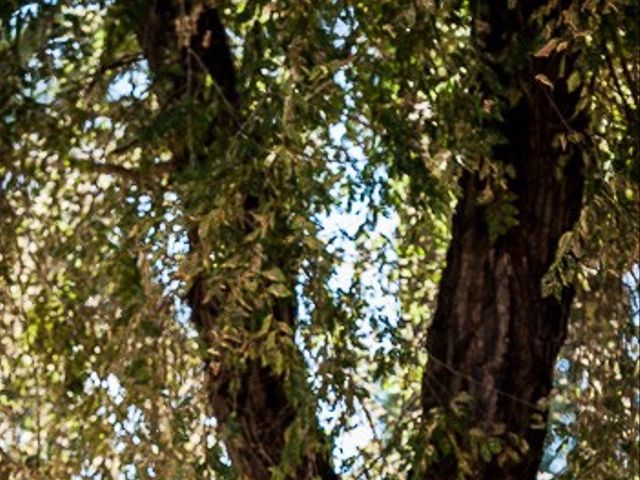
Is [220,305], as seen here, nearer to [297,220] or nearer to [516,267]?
[297,220]

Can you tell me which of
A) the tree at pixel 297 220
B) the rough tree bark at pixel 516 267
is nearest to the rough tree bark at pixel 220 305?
the tree at pixel 297 220

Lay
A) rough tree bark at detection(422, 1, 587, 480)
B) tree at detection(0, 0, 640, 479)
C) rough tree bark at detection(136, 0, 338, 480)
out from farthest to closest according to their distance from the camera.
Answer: rough tree bark at detection(422, 1, 587, 480) → rough tree bark at detection(136, 0, 338, 480) → tree at detection(0, 0, 640, 479)

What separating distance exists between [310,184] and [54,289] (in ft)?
3.75

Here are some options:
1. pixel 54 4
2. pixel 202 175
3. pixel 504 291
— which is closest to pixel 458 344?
pixel 504 291

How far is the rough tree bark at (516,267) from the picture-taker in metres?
5.35

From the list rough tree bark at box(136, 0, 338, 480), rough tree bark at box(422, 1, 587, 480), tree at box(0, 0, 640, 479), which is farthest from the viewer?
rough tree bark at box(422, 1, 587, 480)

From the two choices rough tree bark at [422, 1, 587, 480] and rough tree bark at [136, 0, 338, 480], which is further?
rough tree bark at [422, 1, 587, 480]

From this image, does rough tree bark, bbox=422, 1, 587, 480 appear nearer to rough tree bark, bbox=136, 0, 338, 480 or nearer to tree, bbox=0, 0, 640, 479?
tree, bbox=0, 0, 640, 479

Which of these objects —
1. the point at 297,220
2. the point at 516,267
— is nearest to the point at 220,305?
the point at 297,220

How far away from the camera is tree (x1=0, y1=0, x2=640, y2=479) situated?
16.0ft

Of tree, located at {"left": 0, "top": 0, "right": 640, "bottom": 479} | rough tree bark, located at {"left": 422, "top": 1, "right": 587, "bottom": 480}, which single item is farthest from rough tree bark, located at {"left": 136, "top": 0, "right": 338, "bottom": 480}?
rough tree bark, located at {"left": 422, "top": 1, "right": 587, "bottom": 480}

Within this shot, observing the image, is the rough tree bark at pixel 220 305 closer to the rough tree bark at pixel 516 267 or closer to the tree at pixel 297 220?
the tree at pixel 297 220

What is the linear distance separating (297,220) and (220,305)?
449 millimetres

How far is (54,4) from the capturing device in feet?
15.2
